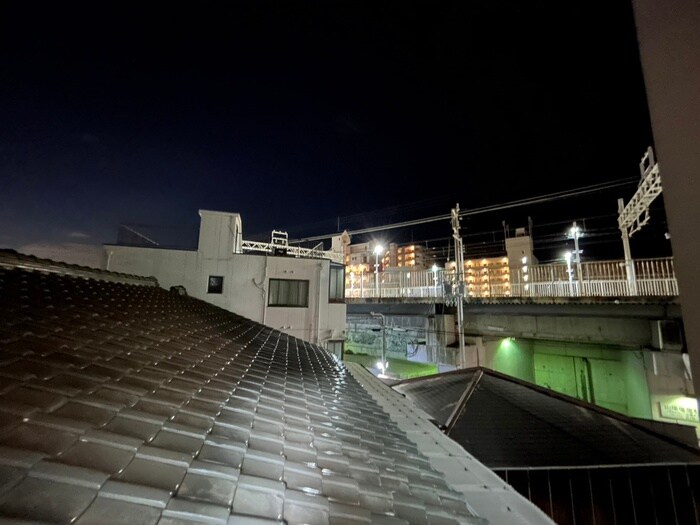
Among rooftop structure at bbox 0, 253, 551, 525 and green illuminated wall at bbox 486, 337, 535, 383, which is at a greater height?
rooftop structure at bbox 0, 253, 551, 525

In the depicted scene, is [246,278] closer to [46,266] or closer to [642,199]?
[46,266]

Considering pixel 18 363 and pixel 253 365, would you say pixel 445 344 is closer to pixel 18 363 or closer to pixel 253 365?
pixel 253 365

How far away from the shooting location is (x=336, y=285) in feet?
48.9

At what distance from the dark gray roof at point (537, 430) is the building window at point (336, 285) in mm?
7659

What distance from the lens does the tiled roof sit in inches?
41.2

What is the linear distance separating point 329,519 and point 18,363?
2.03 meters

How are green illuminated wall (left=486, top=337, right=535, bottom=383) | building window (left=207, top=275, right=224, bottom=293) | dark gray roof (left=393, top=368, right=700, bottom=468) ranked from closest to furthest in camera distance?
1. dark gray roof (left=393, top=368, right=700, bottom=468)
2. building window (left=207, top=275, right=224, bottom=293)
3. green illuminated wall (left=486, top=337, right=535, bottom=383)

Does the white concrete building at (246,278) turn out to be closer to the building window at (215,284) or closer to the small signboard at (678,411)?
the building window at (215,284)

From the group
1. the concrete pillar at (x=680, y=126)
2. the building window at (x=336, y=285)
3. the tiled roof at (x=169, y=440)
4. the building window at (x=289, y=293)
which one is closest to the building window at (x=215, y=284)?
the building window at (x=289, y=293)

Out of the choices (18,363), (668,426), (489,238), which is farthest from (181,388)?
(489,238)

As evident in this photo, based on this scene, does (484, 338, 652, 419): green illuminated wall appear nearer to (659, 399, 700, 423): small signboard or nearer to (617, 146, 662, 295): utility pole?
(659, 399, 700, 423): small signboard

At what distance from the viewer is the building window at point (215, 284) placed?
1297cm

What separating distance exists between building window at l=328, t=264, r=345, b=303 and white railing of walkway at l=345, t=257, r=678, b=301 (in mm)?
5473

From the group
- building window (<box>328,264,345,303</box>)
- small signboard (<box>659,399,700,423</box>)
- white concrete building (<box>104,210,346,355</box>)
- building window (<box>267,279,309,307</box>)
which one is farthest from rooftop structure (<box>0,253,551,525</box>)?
small signboard (<box>659,399,700,423</box>)
